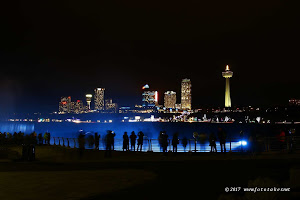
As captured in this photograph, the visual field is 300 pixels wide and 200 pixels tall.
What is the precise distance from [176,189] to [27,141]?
22.7 m

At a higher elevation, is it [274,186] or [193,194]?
[274,186]

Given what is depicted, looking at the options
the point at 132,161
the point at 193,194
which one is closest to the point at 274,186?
the point at 193,194

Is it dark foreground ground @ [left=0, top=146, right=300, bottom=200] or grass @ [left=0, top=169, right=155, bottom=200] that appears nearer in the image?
dark foreground ground @ [left=0, top=146, right=300, bottom=200]

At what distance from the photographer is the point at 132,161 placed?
2105 centimetres

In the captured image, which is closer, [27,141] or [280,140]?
[280,140]

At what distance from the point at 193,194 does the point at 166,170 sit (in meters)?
5.75

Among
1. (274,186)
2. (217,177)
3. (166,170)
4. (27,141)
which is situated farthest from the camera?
(27,141)

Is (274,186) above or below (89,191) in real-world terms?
above

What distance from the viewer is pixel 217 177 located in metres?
14.1

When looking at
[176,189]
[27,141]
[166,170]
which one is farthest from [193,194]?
[27,141]

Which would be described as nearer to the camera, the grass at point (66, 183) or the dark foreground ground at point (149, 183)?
the dark foreground ground at point (149, 183)

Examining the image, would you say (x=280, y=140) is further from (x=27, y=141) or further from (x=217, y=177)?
(x=27, y=141)

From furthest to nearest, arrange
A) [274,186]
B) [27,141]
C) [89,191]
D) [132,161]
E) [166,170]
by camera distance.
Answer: [27,141], [132,161], [166,170], [89,191], [274,186]

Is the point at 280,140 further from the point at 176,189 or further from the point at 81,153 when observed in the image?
the point at 176,189
